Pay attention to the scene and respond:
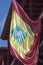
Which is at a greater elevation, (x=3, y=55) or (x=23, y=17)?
(x=23, y=17)

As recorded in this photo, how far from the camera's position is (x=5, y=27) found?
16.2 m

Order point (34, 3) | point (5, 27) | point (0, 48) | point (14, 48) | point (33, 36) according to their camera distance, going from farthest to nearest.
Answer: point (0, 48)
point (5, 27)
point (34, 3)
point (14, 48)
point (33, 36)

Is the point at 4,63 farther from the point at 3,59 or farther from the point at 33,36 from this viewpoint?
the point at 33,36

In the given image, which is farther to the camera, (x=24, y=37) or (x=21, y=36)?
(x=21, y=36)

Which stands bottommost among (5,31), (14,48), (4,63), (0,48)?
(4,63)

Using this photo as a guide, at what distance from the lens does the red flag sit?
9.90 meters

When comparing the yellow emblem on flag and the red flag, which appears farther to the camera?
the yellow emblem on flag

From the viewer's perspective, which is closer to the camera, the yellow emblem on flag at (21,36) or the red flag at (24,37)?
the red flag at (24,37)

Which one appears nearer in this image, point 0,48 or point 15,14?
point 15,14

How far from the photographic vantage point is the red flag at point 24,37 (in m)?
9.90

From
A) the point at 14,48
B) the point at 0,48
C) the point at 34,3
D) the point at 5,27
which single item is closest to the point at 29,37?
the point at 14,48

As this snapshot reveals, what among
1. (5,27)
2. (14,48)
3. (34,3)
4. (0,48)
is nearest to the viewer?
(14,48)

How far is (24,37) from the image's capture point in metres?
10.3

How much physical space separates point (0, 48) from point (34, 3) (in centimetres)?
774
